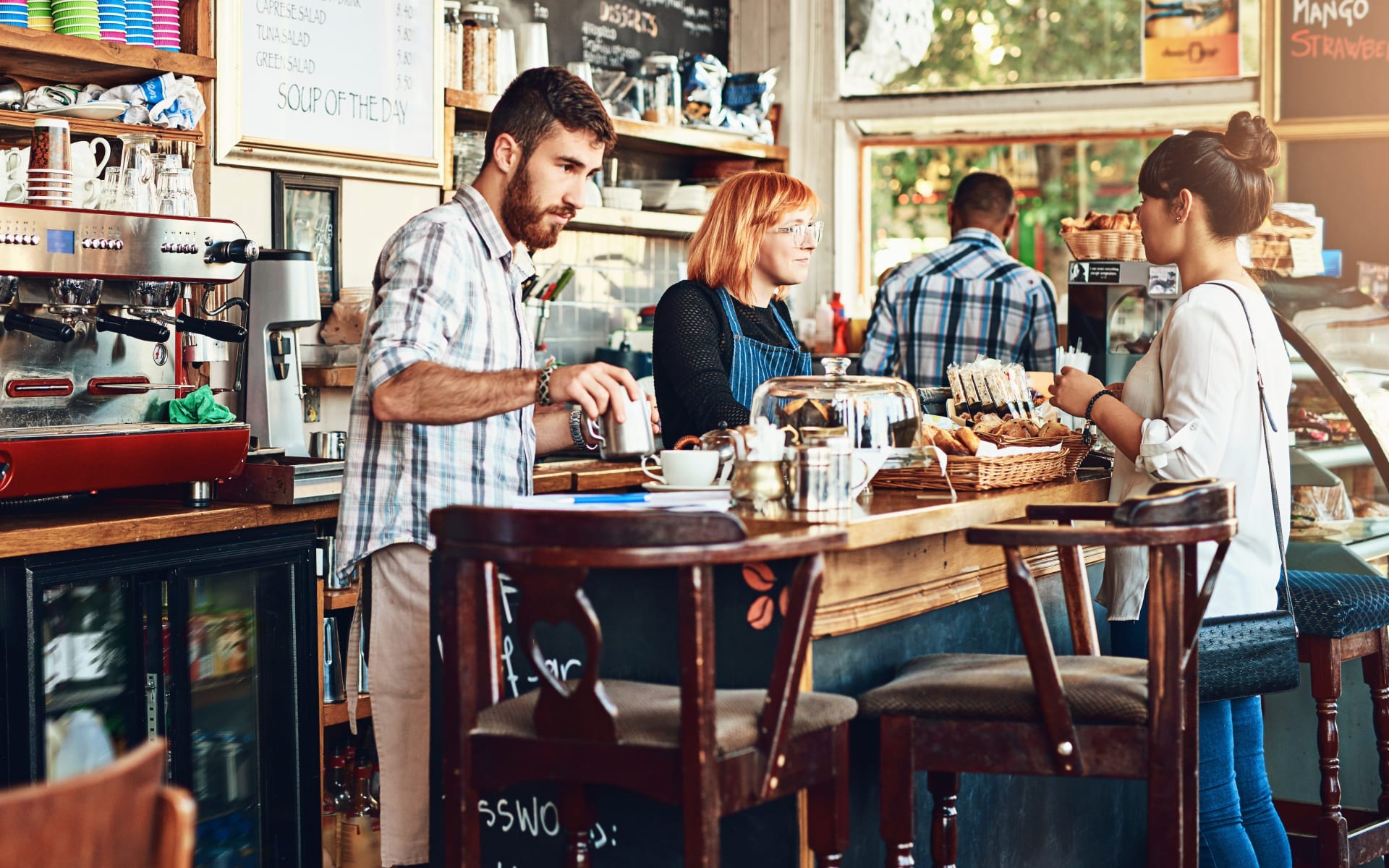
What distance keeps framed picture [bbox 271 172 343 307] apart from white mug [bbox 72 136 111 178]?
0.78 metres

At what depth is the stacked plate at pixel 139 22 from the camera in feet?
11.7

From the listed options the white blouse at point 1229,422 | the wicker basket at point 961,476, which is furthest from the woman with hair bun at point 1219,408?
the wicker basket at point 961,476

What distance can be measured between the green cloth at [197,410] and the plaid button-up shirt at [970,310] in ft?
8.58

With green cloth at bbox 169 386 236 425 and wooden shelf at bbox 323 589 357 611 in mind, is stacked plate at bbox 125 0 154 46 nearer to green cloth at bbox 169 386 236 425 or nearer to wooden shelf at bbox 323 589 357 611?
green cloth at bbox 169 386 236 425

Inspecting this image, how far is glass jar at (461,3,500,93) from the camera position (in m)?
4.80

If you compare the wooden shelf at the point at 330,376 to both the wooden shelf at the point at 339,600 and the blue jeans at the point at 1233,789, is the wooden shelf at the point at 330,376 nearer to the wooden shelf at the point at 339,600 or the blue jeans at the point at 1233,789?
the wooden shelf at the point at 339,600

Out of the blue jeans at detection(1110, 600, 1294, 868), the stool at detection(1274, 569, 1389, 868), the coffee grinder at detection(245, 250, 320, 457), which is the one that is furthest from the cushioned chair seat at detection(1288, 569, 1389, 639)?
the coffee grinder at detection(245, 250, 320, 457)

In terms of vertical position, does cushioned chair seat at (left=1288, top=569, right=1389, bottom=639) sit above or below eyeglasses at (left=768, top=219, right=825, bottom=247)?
below

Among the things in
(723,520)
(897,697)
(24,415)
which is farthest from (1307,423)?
(24,415)

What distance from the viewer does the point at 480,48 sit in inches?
189

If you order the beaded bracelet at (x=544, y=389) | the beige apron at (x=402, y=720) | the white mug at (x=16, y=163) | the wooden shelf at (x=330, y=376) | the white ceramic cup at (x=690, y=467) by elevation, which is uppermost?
the white mug at (x=16, y=163)

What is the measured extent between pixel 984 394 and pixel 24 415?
2.02m

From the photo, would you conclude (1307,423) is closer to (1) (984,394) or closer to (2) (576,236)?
(1) (984,394)

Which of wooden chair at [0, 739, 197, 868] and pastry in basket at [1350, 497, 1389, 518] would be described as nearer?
wooden chair at [0, 739, 197, 868]
